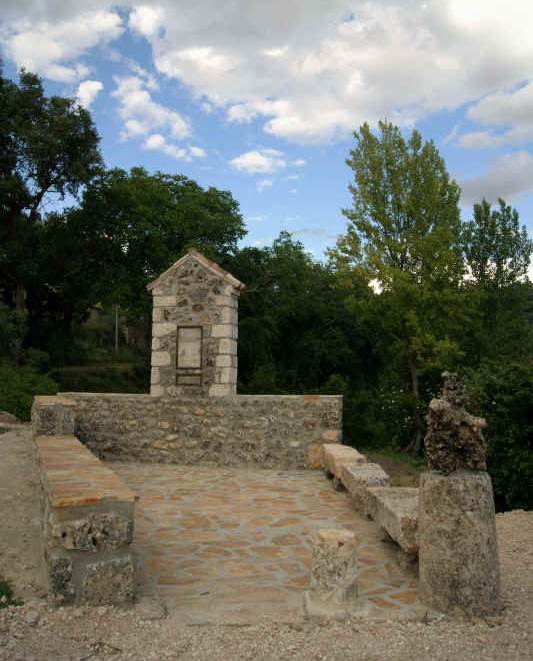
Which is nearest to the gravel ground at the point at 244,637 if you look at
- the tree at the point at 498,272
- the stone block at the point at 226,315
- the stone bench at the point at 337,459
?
the stone bench at the point at 337,459

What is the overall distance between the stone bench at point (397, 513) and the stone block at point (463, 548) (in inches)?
23.1

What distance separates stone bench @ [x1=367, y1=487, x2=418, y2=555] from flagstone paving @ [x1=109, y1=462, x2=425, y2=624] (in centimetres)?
22

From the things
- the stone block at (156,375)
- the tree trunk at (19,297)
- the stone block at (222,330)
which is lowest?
the stone block at (156,375)

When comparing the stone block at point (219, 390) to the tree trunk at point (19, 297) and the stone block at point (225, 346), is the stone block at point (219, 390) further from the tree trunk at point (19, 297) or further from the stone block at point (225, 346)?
the tree trunk at point (19, 297)

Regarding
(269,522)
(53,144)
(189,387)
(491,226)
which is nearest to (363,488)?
(269,522)

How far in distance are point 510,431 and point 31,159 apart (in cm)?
1911

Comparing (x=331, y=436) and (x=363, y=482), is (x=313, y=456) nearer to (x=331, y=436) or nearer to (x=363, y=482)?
(x=331, y=436)

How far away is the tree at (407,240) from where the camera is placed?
1762 cm

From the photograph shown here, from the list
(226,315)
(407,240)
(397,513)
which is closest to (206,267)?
(226,315)

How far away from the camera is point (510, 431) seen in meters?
7.34

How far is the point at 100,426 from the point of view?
951 centimetres

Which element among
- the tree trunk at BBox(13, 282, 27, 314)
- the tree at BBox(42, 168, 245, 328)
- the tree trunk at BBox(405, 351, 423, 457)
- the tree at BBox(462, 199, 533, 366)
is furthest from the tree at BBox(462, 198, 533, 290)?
the tree trunk at BBox(13, 282, 27, 314)

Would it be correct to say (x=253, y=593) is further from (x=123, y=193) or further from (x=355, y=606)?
(x=123, y=193)

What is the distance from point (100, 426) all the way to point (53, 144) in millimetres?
14551
